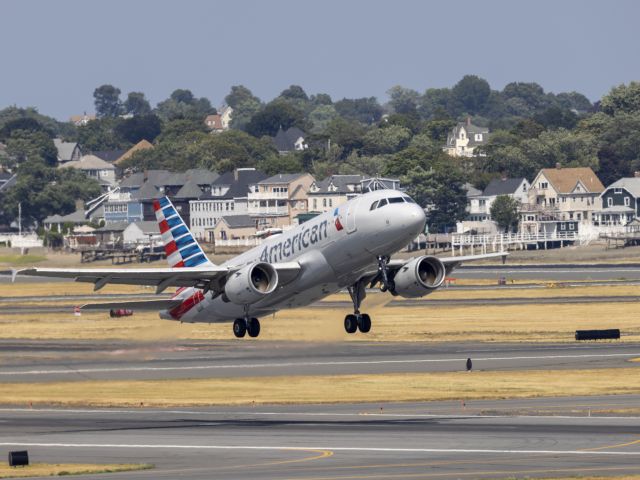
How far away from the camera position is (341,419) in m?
80.5

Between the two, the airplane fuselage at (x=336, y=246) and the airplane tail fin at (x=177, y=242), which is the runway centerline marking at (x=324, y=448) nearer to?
the airplane fuselage at (x=336, y=246)

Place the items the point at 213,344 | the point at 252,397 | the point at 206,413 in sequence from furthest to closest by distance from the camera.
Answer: the point at 213,344, the point at 252,397, the point at 206,413

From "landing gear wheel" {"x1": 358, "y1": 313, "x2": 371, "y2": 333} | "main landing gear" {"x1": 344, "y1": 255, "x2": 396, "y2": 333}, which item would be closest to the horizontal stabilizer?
"main landing gear" {"x1": 344, "y1": 255, "x2": 396, "y2": 333}

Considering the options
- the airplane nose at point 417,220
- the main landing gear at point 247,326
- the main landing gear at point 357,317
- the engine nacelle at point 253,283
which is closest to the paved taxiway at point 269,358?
the main landing gear at point 247,326

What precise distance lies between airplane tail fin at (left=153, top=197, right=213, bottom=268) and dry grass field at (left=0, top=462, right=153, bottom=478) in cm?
2300

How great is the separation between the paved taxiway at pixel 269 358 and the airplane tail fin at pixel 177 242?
48.5 ft

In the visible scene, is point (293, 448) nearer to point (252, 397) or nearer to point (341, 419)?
point (341, 419)

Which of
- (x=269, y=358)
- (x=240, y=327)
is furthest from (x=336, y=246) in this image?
(x=269, y=358)

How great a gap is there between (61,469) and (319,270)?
17.7 m

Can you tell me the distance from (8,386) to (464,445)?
1653 inches

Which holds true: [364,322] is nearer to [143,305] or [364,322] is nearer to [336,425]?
[336,425]

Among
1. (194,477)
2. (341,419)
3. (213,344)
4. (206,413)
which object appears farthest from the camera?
(213,344)

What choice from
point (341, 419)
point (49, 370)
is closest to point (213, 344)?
point (49, 370)

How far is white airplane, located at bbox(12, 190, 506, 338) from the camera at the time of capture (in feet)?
234
